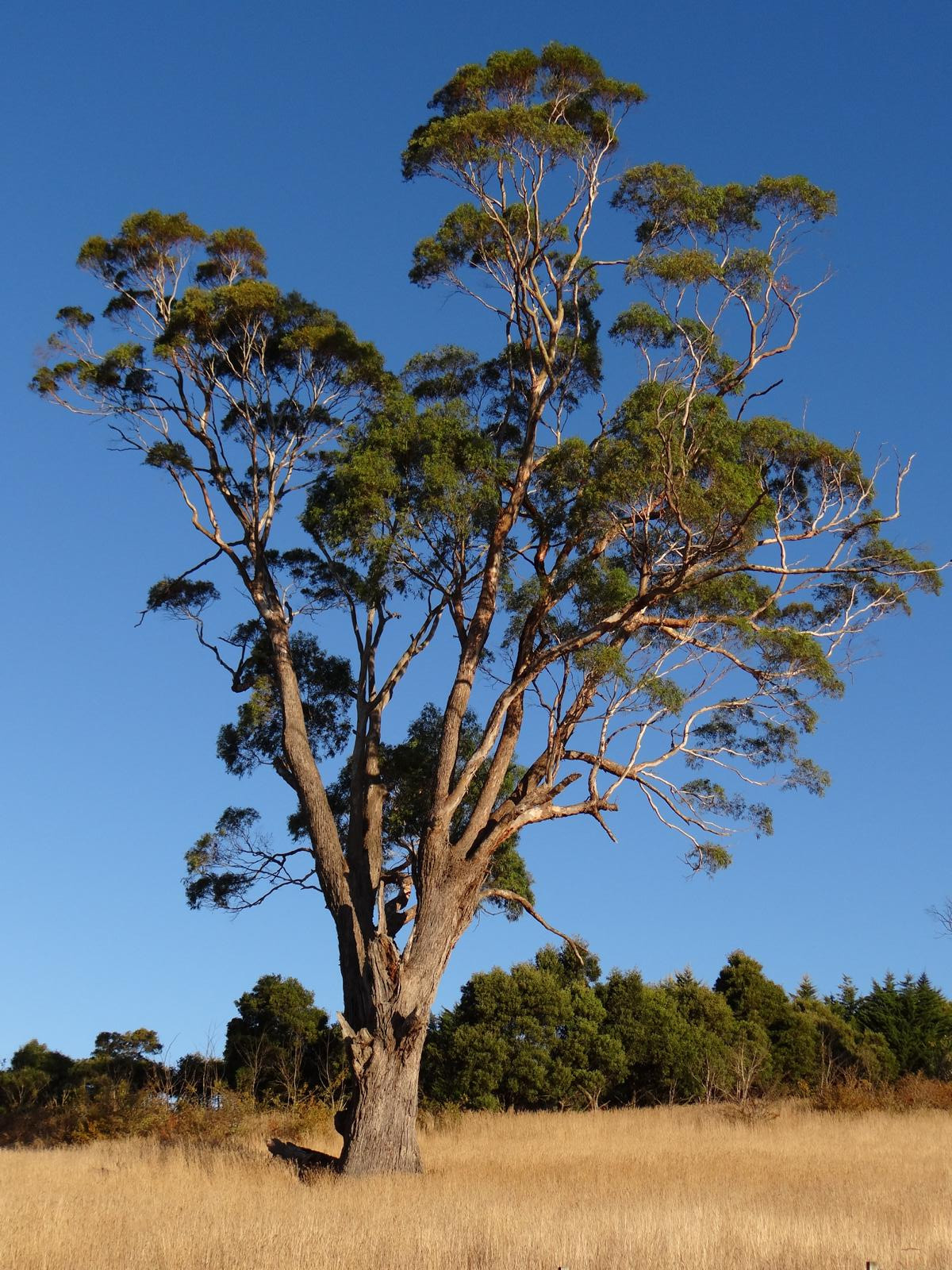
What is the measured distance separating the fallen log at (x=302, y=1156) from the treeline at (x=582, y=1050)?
4587 millimetres

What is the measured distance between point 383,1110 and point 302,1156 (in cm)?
146

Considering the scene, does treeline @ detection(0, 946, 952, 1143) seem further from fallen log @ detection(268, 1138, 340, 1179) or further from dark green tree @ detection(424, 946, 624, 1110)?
fallen log @ detection(268, 1138, 340, 1179)

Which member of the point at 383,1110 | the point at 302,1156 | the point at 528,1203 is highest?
the point at 383,1110

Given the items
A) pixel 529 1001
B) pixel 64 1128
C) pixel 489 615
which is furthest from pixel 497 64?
pixel 64 1128

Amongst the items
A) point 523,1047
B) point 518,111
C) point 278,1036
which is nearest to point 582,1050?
point 523,1047

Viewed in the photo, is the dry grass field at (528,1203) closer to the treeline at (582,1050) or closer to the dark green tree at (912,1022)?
the treeline at (582,1050)

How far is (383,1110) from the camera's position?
1394 centimetres

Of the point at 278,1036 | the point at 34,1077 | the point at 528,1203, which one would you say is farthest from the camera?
the point at 34,1077

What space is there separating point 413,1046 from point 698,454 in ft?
26.0

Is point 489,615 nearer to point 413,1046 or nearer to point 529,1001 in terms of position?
point 413,1046

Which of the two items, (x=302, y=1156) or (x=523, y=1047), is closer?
(x=302, y=1156)

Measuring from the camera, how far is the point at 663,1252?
903cm

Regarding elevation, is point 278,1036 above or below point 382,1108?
above

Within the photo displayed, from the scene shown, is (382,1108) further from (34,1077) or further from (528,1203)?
(34,1077)
